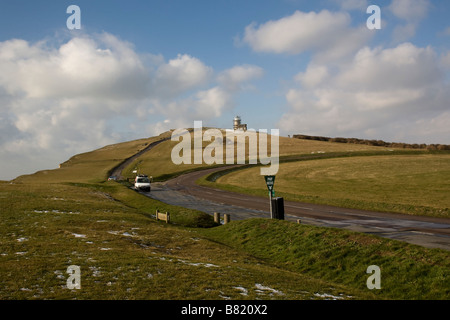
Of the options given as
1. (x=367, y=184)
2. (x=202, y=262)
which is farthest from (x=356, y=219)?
(x=367, y=184)

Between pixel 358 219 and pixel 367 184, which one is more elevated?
pixel 367 184

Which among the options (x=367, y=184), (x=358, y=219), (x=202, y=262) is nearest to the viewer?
(x=202, y=262)

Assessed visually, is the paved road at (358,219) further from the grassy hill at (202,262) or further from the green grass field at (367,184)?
the grassy hill at (202,262)

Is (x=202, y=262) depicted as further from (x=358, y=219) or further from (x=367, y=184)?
(x=367, y=184)

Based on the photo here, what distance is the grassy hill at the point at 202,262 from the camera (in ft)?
29.7

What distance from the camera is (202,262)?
13.1 m

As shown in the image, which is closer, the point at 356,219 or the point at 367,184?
the point at 356,219

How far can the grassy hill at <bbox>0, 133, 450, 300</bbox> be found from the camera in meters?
9.05

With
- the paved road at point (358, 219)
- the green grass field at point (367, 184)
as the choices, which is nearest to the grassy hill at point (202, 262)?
the paved road at point (358, 219)

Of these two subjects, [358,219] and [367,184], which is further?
[367,184]

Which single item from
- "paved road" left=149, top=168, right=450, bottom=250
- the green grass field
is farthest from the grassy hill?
the green grass field

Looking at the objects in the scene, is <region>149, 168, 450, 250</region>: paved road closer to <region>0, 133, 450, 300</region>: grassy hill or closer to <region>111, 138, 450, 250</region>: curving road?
<region>111, 138, 450, 250</region>: curving road

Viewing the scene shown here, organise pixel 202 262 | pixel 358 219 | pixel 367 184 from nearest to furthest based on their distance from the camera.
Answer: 1. pixel 202 262
2. pixel 358 219
3. pixel 367 184

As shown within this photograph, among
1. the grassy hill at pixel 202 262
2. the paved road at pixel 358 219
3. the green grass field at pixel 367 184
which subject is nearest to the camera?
the grassy hill at pixel 202 262
